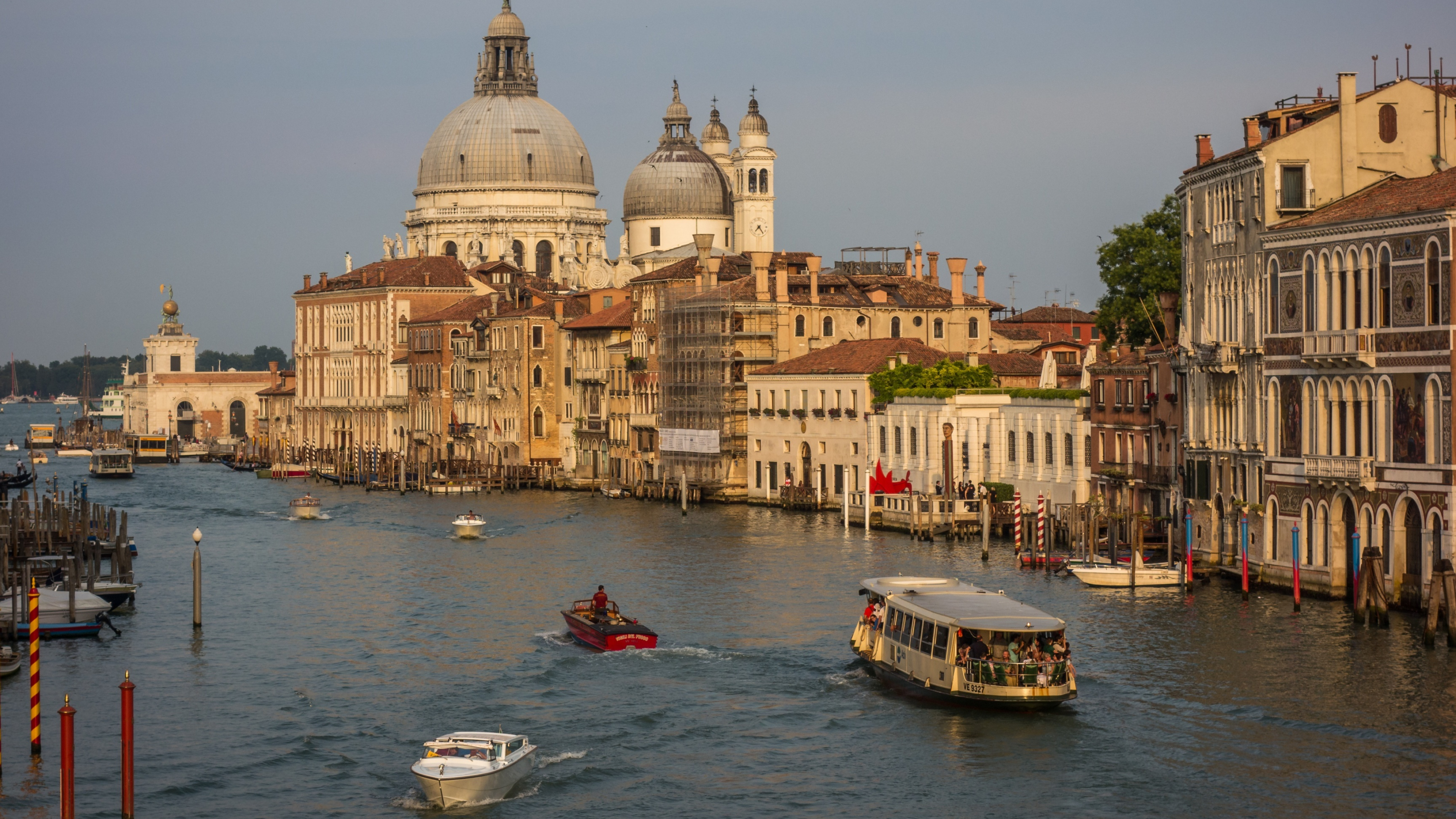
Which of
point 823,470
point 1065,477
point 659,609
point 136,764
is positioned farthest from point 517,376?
point 136,764

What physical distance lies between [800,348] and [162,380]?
83385 millimetres

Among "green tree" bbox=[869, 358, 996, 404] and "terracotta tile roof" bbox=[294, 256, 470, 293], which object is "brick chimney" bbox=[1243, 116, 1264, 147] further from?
"terracotta tile roof" bbox=[294, 256, 470, 293]

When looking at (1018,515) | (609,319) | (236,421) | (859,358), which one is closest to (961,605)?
(1018,515)

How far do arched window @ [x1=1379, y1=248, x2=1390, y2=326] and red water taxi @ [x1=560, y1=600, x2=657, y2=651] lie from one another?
44.5 feet

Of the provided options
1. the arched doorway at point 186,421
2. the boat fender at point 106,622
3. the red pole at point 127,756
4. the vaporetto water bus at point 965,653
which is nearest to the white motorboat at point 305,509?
the boat fender at point 106,622

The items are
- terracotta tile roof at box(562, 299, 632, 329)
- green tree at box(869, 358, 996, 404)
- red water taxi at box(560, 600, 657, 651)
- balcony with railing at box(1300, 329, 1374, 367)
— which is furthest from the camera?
→ terracotta tile roof at box(562, 299, 632, 329)

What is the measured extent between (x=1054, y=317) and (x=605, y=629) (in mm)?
55910

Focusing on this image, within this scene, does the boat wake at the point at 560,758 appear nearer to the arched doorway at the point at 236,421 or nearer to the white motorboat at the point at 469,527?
the white motorboat at the point at 469,527

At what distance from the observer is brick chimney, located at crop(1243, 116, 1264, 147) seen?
1735 inches

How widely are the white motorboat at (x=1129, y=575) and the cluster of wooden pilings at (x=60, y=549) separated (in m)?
19.7

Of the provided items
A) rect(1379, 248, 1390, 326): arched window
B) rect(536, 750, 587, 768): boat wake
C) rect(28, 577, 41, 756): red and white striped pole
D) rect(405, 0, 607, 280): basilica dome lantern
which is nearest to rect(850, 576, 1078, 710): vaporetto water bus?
rect(536, 750, 587, 768): boat wake

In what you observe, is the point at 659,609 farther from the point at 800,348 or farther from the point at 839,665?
the point at 800,348

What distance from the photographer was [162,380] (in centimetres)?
14725

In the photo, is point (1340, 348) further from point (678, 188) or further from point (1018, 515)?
point (678, 188)
